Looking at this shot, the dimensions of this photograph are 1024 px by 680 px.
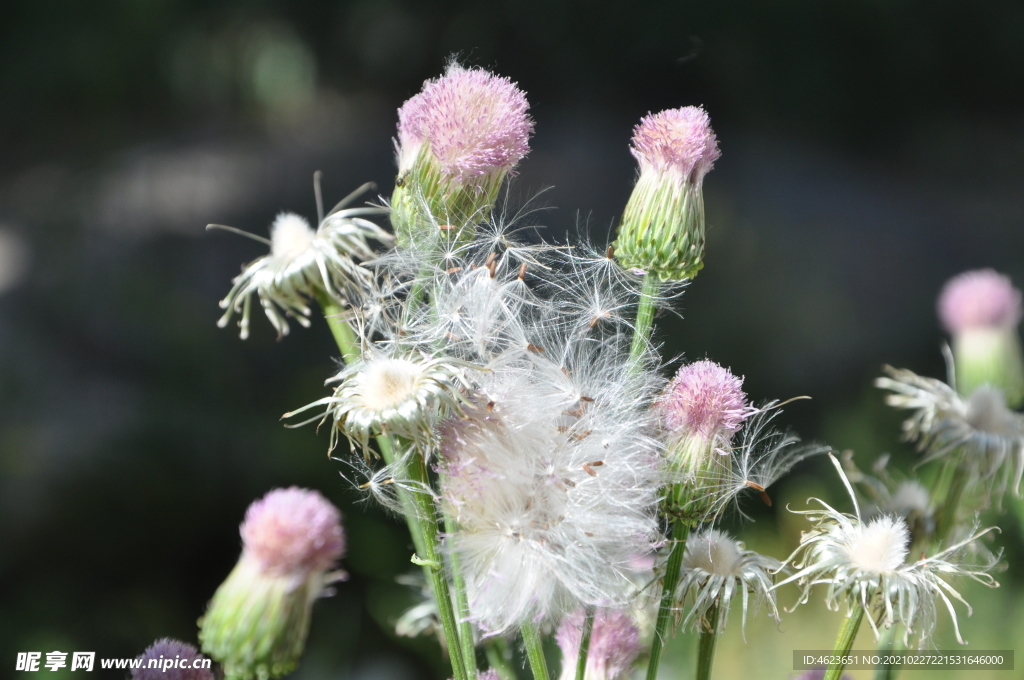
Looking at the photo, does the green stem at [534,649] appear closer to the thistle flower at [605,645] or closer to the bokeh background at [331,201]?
the thistle flower at [605,645]

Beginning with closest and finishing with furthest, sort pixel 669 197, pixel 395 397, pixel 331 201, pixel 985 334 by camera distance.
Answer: pixel 395 397 → pixel 669 197 → pixel 985 334 → pixel 331 201

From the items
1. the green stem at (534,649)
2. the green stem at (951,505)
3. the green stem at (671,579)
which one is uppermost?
the green stem at (951,505)

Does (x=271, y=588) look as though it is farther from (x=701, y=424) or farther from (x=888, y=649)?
(x=888, y=649)

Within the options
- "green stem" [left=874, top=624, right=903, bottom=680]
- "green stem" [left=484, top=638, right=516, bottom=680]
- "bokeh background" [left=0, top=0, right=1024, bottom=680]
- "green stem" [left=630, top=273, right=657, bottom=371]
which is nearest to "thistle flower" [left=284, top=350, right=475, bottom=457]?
"green stem" [left=630, top=273, right=657, bottom=371]

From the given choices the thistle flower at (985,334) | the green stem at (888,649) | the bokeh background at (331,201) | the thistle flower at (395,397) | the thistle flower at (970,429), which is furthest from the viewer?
the bokeh background at (331,201)

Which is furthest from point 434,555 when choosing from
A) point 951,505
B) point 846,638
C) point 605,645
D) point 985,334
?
point 985,334

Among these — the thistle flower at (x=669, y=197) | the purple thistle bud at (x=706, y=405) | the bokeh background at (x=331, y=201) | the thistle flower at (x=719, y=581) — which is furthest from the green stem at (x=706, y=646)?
the bokeh background at (x=331, y=201)

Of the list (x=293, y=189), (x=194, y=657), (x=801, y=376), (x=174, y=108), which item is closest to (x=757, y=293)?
(x=801, y=376)

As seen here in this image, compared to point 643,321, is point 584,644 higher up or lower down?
lower down
